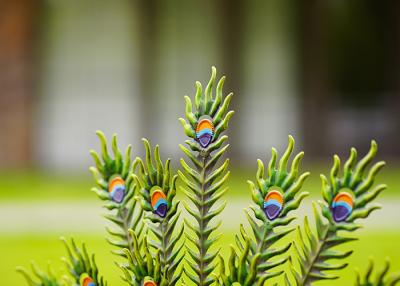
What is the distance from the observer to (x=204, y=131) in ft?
7.73

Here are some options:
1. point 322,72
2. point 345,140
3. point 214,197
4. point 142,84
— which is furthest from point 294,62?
point 214,197

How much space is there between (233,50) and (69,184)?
367cm

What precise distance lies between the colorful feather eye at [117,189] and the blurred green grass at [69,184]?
24.4 feet

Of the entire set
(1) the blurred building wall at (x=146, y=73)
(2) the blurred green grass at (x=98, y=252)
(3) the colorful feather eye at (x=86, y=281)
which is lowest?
(2) the blurred green grass at (x=98, y=252)

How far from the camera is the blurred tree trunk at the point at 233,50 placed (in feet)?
45.8

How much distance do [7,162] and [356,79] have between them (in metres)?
5.81

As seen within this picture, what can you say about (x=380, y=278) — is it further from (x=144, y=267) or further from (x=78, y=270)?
(x=78, y=270)

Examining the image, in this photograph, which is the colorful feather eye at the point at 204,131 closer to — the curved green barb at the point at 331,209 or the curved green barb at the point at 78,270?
the curved green barb at the point at 331,209

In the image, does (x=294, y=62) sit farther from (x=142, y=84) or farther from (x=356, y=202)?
(x=356, y=202)

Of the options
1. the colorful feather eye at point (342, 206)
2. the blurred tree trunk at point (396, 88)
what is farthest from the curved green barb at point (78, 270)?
the blurred tree trunk at point (396, 88)

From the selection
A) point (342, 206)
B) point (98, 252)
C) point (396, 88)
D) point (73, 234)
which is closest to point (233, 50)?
point (396, 88)

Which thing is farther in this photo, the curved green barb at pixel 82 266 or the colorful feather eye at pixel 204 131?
the curved green barb at pixel 82 266

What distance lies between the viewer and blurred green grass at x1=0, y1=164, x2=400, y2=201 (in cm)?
1049

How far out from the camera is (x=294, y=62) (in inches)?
578
